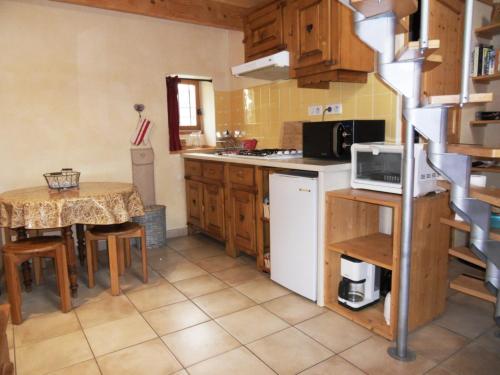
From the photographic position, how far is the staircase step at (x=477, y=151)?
4.08ft

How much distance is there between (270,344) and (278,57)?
1.99 m

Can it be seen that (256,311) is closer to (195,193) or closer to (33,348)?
(33,348)

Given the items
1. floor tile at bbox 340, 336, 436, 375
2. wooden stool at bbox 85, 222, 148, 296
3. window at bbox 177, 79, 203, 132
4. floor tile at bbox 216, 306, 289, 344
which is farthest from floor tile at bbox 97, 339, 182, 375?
window at bbox 177, 79, 203, 132

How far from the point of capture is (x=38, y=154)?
3.32 m

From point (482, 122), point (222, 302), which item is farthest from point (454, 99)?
point (482, 122)

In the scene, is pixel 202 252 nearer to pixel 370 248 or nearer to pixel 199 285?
pixel 199 285

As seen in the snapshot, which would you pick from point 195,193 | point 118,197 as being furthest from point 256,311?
point 195,193

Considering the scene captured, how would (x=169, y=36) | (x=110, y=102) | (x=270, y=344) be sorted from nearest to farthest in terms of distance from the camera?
(x=270, y=344) → (x=110, y=102) → (x=169, y=36)

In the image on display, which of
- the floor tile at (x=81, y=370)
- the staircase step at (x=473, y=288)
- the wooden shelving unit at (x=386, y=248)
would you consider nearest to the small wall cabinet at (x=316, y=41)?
the wooden shelving unit at (x=386, y=248)

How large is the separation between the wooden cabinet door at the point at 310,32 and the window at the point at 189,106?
5.70 feet

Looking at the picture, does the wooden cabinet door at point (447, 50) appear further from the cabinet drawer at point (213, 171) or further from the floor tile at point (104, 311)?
the floor tile at point (104, 311)

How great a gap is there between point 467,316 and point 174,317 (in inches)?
70.6

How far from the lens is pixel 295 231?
8.11 ft

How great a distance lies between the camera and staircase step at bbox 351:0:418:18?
1450 millimetres
